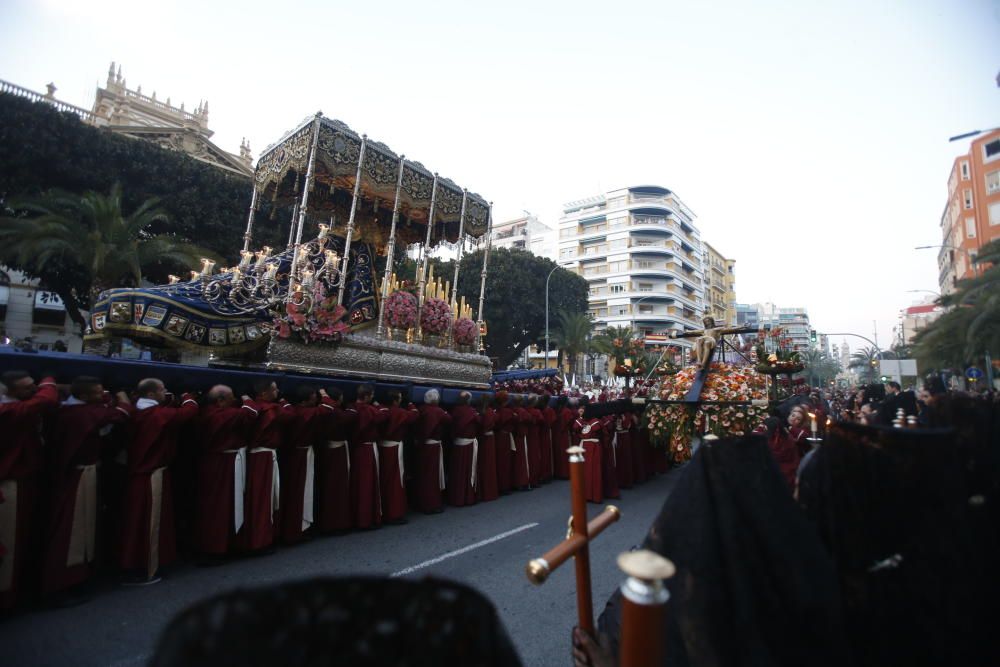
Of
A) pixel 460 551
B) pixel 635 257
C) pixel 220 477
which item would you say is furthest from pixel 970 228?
pixel 220 477

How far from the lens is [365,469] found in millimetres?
6262

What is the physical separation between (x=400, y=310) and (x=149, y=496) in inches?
203

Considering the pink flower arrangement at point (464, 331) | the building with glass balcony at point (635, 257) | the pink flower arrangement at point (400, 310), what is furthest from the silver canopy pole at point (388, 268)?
the building with glass balcony at point (635, 257)

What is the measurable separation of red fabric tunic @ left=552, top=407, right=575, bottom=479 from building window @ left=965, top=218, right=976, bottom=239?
45.9m

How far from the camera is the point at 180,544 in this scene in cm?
535

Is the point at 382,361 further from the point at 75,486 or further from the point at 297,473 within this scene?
the point at 75,486

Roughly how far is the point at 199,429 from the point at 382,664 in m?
5.28

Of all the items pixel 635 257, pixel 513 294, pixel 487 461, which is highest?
pixel 635 257

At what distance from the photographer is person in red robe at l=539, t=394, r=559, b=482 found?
9.63 metres

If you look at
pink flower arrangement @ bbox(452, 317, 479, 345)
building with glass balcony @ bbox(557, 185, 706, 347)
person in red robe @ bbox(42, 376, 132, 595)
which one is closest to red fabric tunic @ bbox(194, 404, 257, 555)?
person in red robe @ bbox(42, 376, 132, 595)

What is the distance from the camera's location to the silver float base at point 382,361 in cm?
700

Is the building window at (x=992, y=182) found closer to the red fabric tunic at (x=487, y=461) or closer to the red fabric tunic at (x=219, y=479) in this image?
the red fabric tunic at (x=487, y=461)

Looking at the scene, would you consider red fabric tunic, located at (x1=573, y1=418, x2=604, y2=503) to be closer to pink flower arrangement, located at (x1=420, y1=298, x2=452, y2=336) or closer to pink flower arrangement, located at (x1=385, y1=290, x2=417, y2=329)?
pink flower arrangement, located at (x1=420, y1=298, x2=452, y2=336)

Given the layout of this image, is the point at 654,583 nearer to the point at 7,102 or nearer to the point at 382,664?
the point at 382,664
